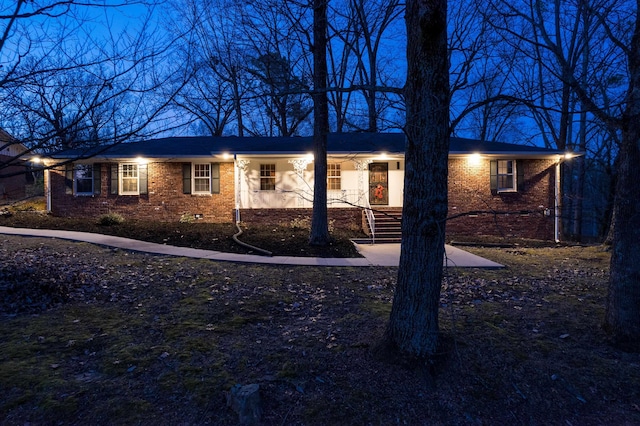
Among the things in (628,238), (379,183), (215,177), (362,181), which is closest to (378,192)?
(379,183)

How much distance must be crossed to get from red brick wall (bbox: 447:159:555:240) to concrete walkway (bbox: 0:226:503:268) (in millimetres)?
4757

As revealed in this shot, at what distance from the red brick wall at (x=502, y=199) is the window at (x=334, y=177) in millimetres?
4433

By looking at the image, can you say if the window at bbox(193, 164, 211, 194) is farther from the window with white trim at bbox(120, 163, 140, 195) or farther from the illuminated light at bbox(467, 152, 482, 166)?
the illuminated light at bbox(467, 152, 482, 166)

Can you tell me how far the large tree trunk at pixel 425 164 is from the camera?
284 centimetres

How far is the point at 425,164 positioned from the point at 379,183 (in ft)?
39.0

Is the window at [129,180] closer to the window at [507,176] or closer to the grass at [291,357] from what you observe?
the grass at [291,357]

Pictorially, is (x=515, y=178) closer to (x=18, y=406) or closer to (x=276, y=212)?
(x=276, y=212)

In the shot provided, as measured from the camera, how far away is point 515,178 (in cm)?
1451

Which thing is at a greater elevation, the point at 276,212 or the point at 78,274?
the point at 276,212

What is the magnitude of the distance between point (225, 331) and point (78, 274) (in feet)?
12.0

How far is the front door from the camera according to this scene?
47.6 ft

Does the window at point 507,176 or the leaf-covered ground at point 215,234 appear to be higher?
the window at point 507,176

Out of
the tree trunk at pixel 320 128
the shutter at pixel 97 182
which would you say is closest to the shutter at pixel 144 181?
the shutter at pixel 97 182

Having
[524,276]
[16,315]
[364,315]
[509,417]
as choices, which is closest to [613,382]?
[509,417]
